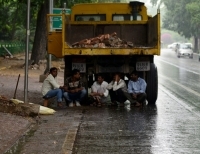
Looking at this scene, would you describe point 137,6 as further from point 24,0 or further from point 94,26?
point 24,0

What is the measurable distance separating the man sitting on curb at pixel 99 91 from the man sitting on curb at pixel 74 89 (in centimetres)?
34

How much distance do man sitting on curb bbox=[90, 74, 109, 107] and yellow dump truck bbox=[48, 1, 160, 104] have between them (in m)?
0.34

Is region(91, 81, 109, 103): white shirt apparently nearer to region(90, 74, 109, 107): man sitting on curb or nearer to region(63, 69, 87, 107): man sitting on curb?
region(90, 74, 109, 107): man sitting on curb

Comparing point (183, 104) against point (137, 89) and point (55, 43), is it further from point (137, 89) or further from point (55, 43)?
point (55, 43)

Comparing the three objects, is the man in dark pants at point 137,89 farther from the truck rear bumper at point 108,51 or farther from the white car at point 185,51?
the white car at point 185,51

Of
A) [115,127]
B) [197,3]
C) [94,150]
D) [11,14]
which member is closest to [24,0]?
[115,127]

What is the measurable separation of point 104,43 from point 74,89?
4.72 ft

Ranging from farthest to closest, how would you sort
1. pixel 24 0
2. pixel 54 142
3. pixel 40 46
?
1. pixel 40 46
2. pixel 24 0
3. pixel 54 142

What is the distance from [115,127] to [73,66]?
411cm

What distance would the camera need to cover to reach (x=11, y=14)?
5288 cm

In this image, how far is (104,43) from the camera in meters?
13.8

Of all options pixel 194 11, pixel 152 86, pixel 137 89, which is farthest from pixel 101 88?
pixel 194 11

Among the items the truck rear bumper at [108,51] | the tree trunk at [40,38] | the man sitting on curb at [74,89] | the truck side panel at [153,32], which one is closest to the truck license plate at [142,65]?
the truck side panel at [153,32]

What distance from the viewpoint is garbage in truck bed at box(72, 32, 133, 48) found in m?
13.6
